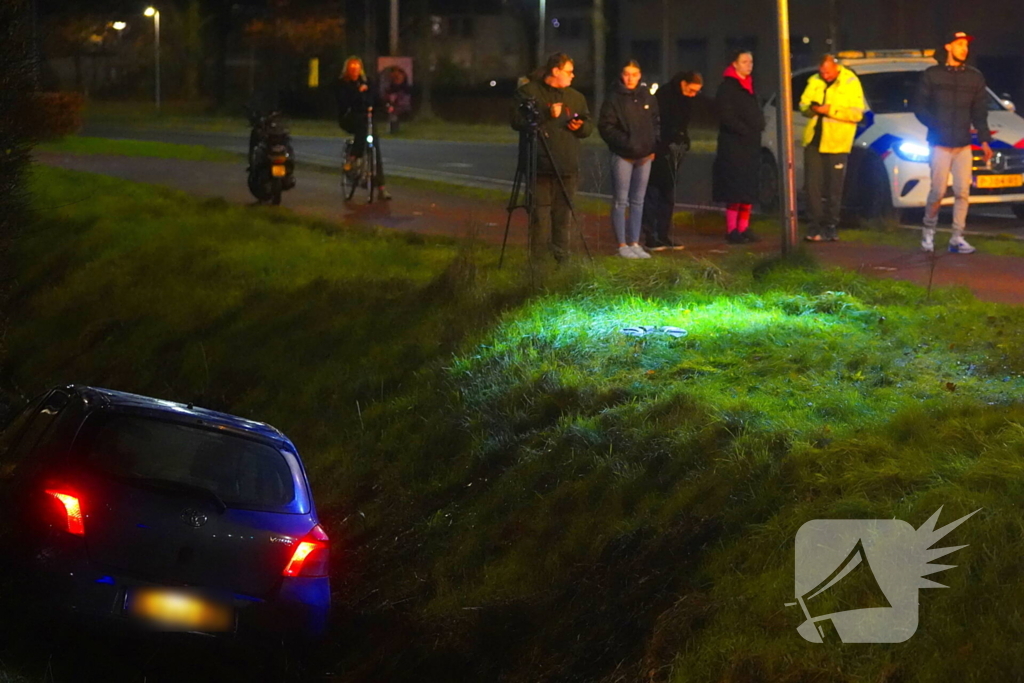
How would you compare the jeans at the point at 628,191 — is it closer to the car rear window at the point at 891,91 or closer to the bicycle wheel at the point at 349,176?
the car rear window at the point at 891,91

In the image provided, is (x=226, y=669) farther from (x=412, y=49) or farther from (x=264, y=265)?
(x=412, y=49)

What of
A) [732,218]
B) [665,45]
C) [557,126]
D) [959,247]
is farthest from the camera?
[665,45]

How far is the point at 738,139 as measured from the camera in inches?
614

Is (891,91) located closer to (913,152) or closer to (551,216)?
(913,152)

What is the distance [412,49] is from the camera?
70.1m

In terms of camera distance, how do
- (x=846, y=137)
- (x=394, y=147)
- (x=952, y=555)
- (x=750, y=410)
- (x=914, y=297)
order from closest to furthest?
(x=952, y=555)
(x=750, y=410)
(x=914, y=297)
(x=846, y=137)
(x=394, y=147)

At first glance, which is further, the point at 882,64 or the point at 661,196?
the point at 882,64

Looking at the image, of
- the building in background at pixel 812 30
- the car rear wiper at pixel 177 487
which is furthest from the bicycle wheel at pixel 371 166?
the building in background at pixel 812 30

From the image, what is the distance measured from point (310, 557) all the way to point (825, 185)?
405 inches

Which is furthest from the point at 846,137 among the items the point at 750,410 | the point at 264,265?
the point at 750,410

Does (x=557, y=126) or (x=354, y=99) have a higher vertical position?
(x=354, y=99)

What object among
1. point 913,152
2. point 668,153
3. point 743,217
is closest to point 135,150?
point 743,217

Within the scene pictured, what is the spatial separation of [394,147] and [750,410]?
97.4 feet

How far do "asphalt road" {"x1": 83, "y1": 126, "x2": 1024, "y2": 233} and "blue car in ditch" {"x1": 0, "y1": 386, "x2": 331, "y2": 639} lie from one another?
17.8ft
